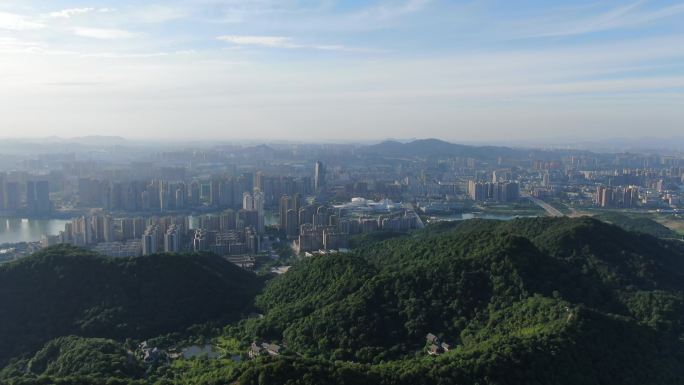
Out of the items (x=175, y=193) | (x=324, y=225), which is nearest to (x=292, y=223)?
(x=324, y=225)

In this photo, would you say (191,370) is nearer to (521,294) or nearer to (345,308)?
(345,308)

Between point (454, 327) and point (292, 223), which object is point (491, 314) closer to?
point (454, 327)

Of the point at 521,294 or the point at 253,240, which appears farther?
the point at 253,240

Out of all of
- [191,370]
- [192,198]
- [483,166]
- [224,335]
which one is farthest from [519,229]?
[483,166]

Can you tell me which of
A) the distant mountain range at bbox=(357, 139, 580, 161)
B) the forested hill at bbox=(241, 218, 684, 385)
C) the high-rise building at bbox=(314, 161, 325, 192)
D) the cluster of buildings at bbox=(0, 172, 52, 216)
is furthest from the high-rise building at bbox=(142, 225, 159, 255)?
the distant mountain range at bbox=(357, 139, 580, 161)

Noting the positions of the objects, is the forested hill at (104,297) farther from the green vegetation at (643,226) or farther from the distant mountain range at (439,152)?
the distant mountain range at (439,152)

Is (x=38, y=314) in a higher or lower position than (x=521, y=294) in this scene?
lower

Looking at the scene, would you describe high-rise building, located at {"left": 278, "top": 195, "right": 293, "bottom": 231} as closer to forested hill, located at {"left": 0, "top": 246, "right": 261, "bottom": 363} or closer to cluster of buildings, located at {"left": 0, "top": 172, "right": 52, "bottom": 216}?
forested hill, located at {"left": 0, "top": 246, "right": 261, "bottom": 363}
